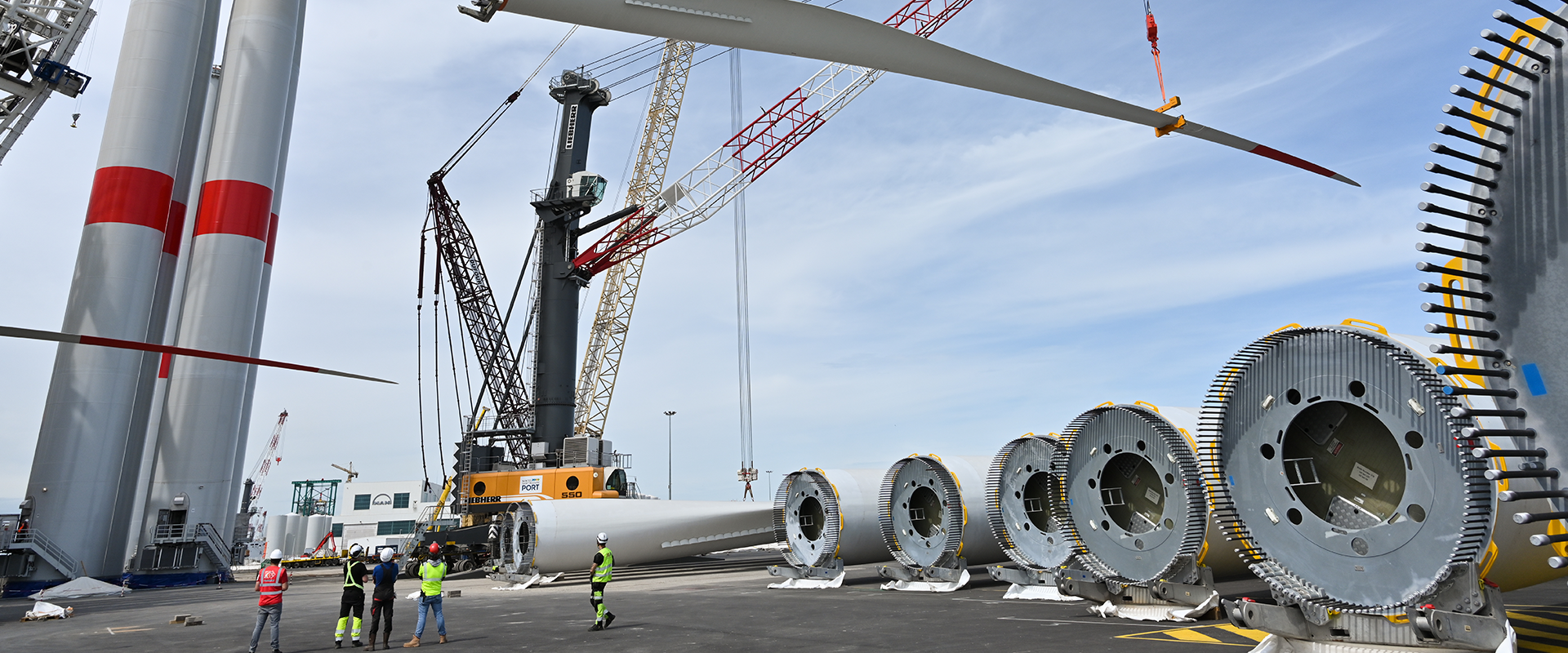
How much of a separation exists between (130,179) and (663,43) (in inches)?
1132

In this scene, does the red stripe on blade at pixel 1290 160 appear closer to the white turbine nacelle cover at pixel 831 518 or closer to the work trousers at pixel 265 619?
the work trousers at pixel 265 619

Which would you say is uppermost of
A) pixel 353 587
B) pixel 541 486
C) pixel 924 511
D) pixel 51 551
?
pixel 541 486

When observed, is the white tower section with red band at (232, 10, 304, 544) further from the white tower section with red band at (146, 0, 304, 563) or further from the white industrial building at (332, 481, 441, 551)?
the white industrial building at (332, 481, 441, 551)

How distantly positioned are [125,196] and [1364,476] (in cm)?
3774

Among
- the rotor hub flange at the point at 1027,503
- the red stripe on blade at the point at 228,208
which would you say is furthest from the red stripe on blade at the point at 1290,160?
the red stripe on blade at the point at 228,208

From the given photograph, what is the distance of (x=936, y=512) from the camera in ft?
65.0

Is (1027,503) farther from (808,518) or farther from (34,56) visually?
(34,56)

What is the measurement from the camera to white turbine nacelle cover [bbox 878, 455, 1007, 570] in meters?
18.6

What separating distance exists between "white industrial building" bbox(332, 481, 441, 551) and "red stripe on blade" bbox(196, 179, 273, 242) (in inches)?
1656

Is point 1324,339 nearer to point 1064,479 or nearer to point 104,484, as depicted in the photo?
point 1064,479

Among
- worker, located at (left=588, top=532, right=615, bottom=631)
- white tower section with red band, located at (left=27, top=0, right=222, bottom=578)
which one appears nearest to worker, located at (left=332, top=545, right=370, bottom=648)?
worker, located at (left=588, top=532, right=615, bottom=631)

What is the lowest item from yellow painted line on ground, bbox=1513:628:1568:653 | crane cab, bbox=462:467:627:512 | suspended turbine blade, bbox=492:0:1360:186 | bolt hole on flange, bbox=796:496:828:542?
yellow painted line on ground, bbox=1513:628:1568:653

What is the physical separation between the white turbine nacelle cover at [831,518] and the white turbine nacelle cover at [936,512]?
2.64 feet

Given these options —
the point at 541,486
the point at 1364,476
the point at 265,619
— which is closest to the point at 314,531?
the point at 541,486
